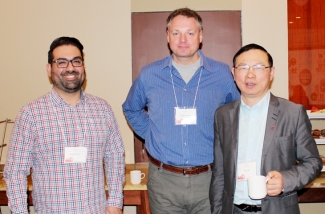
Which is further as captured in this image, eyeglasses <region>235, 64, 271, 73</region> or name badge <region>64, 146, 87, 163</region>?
name badge <region>64, 146, 87, 163</region>

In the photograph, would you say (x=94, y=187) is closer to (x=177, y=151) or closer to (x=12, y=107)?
(x=177, y=151)

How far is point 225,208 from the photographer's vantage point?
2.12 meters

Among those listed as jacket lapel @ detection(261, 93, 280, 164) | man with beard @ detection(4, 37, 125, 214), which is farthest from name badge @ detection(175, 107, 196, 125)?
jacket lapel @ detection(261, 93, 280, 164)

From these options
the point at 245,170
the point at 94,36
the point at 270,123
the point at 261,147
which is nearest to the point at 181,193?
the point at 245,170

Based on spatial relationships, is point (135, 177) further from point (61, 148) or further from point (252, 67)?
point (252, 67)

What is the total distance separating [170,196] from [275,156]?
34.5 inches

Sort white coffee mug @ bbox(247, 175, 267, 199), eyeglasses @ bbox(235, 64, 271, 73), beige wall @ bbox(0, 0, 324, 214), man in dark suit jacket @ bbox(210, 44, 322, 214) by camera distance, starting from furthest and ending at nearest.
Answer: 1. beige wall @ bbox(0, 0, 324, 214)
2. eyeglasses @ bbox(235, 64, 271, 73)
3. man in dark suit jacket @ bbox(210, 44, 322, 214)
4. white coffee mug @ bbox(247, 175, 267, 199)

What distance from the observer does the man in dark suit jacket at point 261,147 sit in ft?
6.30

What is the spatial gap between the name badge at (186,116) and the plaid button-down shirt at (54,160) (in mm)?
576

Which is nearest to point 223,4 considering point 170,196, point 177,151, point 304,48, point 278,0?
point 278,0

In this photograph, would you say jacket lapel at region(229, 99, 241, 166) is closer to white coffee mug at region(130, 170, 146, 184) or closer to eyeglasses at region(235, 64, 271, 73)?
eyeglasses at region(235, 64, 271, 73)

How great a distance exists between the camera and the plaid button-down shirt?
7.04 ft

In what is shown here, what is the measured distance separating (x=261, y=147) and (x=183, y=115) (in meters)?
0.69

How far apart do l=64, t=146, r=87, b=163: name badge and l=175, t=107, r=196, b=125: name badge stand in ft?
2.33
